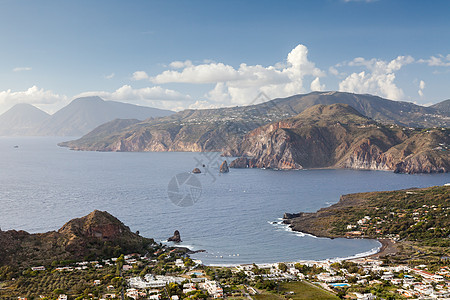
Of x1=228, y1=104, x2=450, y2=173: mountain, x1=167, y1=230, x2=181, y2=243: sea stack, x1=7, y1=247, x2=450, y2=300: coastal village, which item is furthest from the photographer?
x1=228, y1=104, x2=450, y2=173: mountain

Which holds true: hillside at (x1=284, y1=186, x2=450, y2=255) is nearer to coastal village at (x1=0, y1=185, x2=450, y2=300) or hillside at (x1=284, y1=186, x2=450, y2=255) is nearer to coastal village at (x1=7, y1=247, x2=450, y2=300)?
coastal village at (x1=0, y1=185, x2=450, y2=300)

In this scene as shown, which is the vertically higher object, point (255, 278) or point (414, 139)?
point (414, 139)

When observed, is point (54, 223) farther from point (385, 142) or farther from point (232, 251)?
point (385, 142)

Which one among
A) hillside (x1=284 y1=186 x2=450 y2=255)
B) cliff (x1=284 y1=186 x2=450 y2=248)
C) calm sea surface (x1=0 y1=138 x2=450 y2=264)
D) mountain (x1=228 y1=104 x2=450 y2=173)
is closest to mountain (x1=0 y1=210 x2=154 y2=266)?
calm sea surface (x1=0 y1=138 x2=450 y2=264)

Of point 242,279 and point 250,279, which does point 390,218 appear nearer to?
point 250,279

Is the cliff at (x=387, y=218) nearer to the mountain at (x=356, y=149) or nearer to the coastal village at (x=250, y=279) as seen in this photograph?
the coastal village at (x=250, y=279)

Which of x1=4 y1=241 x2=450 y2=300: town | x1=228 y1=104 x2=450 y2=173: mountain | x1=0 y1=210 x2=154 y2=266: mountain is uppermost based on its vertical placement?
x1=228 y1=104 x2=450 y2=173: mountain

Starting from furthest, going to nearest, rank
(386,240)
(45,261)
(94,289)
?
(386,240) → (45,261) → (94,289)

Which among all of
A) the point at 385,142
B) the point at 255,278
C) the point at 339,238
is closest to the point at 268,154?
the point at 385,142
